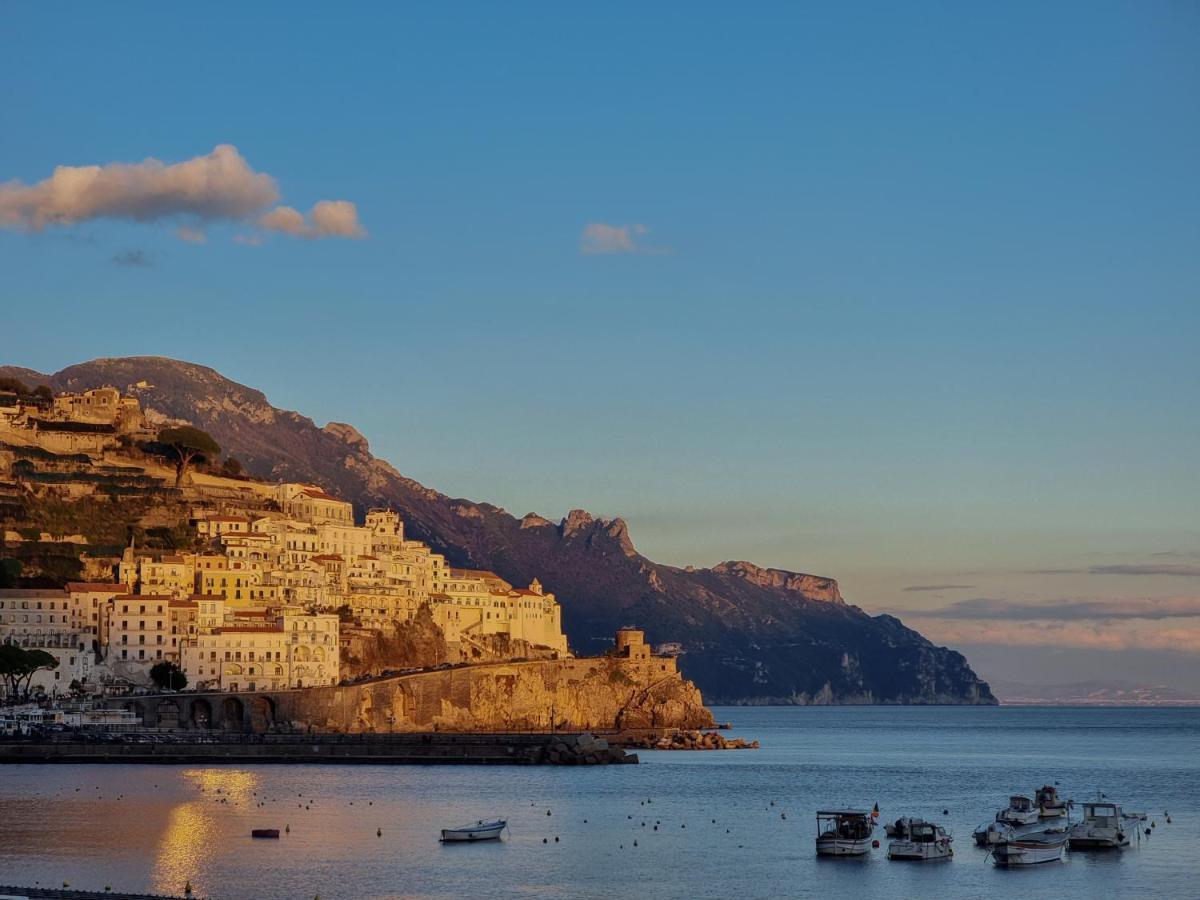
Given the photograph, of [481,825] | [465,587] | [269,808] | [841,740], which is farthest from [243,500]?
[481,825]

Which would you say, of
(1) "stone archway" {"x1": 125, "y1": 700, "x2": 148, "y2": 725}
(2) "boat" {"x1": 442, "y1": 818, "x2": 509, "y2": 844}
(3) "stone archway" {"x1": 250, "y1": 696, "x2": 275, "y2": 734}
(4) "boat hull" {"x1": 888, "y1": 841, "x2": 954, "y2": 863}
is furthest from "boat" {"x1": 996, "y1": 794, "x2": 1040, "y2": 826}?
(1) "stone archway" {"x1": 125, "y1": 700, "x2": 148, "y2": 725}

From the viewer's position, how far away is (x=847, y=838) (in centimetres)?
6347

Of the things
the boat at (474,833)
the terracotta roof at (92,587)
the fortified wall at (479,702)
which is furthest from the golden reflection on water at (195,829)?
the terracotta roof at (92,587)

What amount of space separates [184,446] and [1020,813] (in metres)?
108

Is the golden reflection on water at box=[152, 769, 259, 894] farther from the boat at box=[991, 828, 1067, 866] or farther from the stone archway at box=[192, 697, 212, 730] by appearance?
the boat at box=[991, 828, 1067, 866]

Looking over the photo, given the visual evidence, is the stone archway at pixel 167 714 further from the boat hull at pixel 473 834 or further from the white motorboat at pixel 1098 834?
the white motorboat at pixel 1098 834

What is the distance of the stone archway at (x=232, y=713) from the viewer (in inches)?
4815

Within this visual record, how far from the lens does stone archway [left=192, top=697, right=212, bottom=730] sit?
399 ft

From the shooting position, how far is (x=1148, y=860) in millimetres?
63656

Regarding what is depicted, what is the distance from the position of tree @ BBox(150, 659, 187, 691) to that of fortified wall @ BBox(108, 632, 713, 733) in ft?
10.4

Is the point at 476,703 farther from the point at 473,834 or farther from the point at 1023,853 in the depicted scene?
the point at 1023,853

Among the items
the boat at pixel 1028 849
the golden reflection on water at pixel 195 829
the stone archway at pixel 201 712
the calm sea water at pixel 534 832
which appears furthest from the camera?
the stone archway at pixel 201 712

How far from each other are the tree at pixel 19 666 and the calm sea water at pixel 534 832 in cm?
2046

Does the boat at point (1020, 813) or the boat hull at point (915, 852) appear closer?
the boat hull at point (915, 852)
